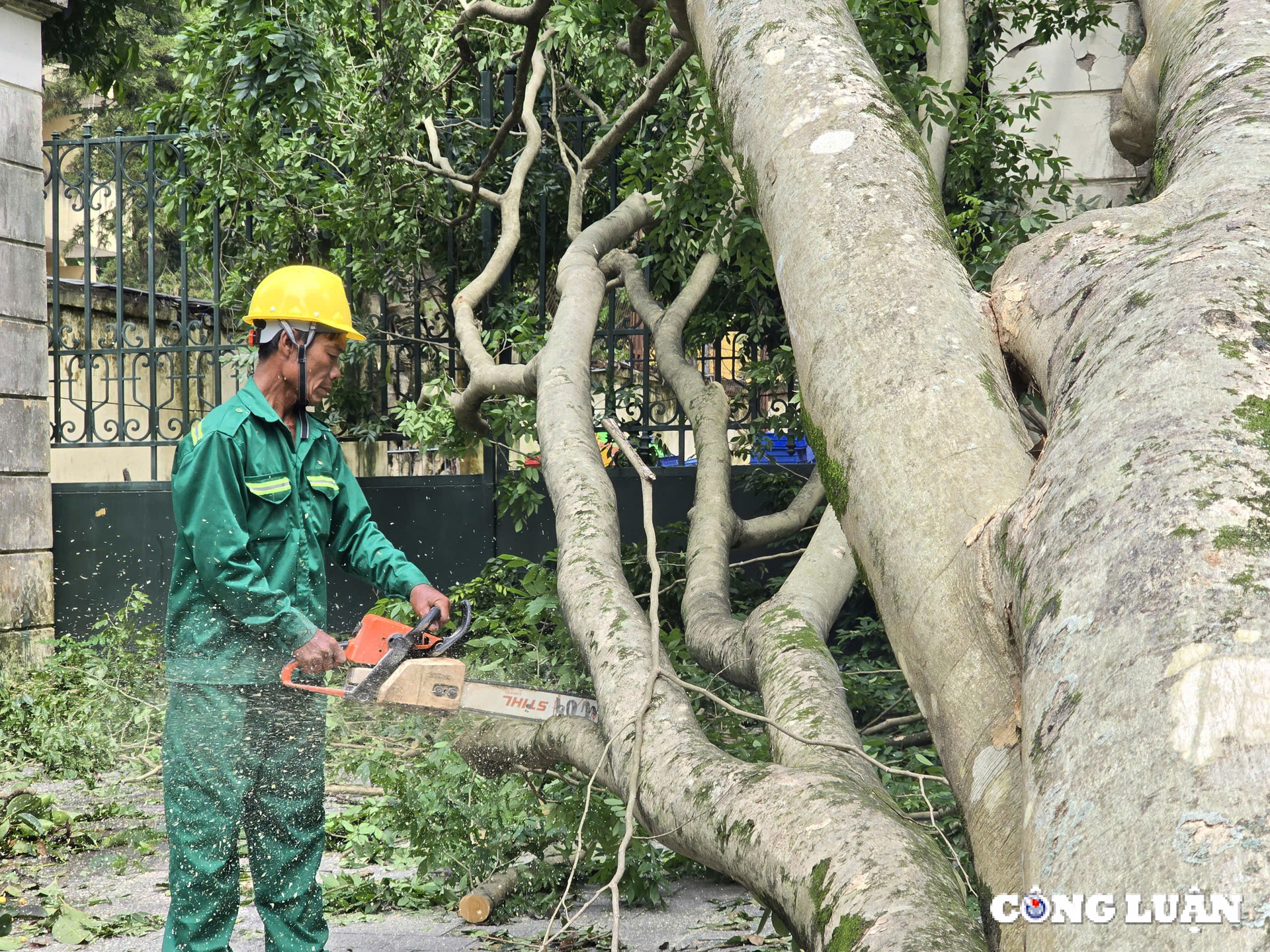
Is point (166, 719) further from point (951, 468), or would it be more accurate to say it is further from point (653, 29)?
point (653, 29)

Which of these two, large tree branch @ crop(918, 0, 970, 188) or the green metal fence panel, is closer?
large tree branch @ crop(918, 0, 970, 188)

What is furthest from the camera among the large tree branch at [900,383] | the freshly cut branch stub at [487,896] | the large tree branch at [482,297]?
the large tree branch at [482,297]

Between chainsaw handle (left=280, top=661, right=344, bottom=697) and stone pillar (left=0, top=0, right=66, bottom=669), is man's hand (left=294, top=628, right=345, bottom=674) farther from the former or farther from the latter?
stone pillar (left=0, top=0, right=66, bottom=669)

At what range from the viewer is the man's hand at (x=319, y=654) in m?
2.87

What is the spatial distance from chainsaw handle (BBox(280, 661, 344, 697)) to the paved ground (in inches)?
31.2

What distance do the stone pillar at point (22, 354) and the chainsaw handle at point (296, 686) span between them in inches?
170

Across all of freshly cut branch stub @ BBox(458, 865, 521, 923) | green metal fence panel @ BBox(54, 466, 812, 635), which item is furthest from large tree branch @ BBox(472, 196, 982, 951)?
green metal fence panel @ BBox(54, 466, 812, 635)

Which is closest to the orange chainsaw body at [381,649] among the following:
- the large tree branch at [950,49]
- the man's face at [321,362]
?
the man's face at [321,362]

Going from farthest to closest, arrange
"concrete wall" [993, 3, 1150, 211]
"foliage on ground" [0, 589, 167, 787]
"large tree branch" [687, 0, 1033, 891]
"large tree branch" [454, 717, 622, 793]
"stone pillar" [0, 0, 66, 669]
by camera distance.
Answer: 1. "stone pillar" [0, 0, 66, 669]
2. "concrete wall" [993, 3, 1150, 211]
3. "foliage on ground" [0, 589, 167, 787]
4. "large tree branch" [454, 717, 622, 793]
5. "large tree branch" [687, 0, 1033, 891]

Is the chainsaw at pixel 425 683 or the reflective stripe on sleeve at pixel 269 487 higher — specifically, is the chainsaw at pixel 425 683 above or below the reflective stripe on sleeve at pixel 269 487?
below

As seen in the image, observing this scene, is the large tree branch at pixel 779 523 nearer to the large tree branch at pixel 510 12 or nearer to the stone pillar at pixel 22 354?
the large tree branch at pixel 510 12

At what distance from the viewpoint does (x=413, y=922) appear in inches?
138

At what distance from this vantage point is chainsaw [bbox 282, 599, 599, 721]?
3.10m

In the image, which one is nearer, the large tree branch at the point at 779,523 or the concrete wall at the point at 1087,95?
the large tree branch at the point at 779,523
